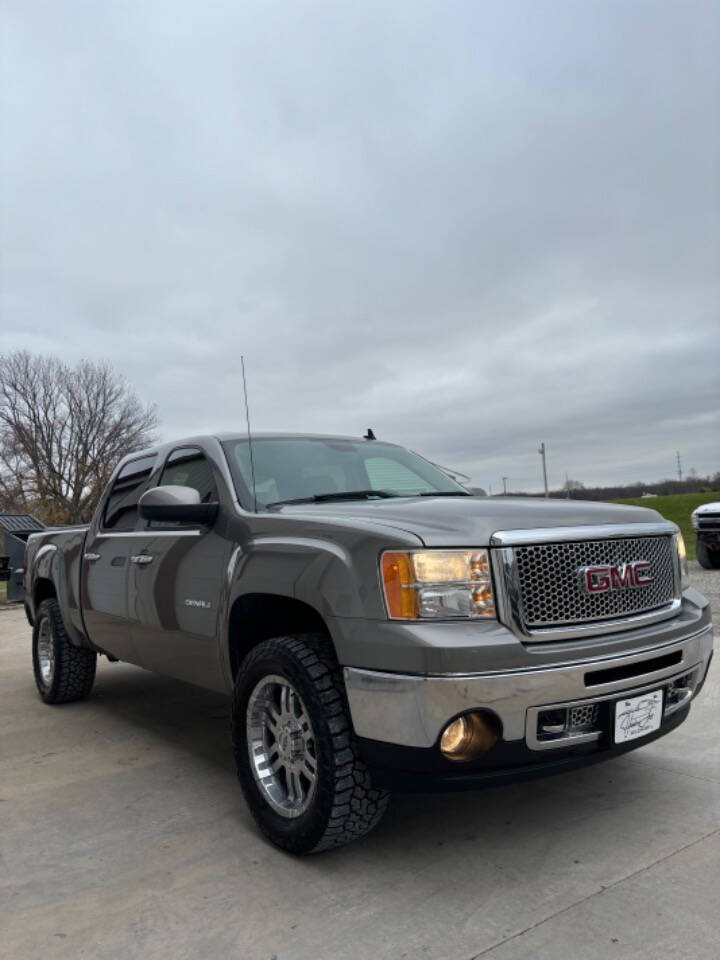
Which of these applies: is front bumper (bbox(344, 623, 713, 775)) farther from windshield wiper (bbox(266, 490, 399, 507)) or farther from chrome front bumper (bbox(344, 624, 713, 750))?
windshield wiper (bbox(266, 490, 399, 507))

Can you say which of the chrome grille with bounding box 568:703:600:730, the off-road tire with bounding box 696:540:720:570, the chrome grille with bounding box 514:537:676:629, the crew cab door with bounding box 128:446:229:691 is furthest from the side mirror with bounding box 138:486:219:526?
the off-road tire with bounding box 696:540:720:570

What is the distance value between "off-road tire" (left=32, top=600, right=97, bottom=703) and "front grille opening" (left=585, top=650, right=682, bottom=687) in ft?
13.7

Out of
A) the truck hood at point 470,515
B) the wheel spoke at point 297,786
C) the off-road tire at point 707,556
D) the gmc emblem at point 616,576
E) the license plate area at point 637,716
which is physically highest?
the truck hood at point 470,515

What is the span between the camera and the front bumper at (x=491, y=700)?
256 cm

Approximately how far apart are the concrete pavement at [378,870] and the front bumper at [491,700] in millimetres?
483

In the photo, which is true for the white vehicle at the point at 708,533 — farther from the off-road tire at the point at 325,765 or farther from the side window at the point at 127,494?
the off-road tire at the point at 325,765

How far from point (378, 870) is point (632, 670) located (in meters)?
1.22

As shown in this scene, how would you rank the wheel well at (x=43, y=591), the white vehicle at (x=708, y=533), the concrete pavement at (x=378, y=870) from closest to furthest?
the concrete pavement at (x=378, y=870), the wheel well at (x=43, y=591), the white vehicle at (x=708, y=533)

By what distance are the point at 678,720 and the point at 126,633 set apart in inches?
119

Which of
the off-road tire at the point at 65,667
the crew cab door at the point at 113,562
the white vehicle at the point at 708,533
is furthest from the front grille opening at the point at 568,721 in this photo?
the white vehicle at the point at 708,533

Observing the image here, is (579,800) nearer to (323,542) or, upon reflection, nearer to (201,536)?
(323,542)

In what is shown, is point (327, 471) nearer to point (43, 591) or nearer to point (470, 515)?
point (470, 515)

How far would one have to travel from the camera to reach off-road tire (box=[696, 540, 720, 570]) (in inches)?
542

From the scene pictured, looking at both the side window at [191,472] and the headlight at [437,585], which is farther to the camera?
the side window at [191,472]
